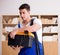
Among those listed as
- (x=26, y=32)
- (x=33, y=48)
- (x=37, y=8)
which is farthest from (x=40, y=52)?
(x=37, y=8)

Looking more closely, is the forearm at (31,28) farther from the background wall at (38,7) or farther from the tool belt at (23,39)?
the background wall at (38,7)

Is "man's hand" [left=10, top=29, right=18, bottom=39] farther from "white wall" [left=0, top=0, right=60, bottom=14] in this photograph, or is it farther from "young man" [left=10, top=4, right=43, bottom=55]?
"white wall" [left=0, top=0, right=60, bottom=14]

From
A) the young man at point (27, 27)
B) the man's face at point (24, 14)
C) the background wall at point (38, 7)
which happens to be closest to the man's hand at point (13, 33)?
the young man at point (27, 27)

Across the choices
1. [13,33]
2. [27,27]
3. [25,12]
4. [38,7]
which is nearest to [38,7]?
[38,7]

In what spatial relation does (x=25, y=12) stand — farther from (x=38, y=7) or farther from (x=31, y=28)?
(x=38, y=7)

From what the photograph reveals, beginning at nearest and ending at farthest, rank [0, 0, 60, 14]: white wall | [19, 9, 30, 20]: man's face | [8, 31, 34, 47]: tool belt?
[8, 31, 34, 47]: tool belt < [19, 9, 30, 20]: man's face < [0, 0, 60, 14]: white wall

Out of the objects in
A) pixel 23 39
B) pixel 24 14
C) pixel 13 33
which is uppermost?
pixel 24 14

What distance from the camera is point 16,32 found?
3.53m

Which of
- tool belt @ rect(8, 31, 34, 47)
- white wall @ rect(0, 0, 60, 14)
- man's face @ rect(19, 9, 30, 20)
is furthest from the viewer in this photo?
white wall @ rect(0, 0, 60, 14)

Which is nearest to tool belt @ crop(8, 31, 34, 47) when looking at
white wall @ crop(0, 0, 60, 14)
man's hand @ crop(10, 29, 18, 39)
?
man's hand @ crop(10, 29, 18, 39)

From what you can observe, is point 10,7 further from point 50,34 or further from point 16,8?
point 50,34

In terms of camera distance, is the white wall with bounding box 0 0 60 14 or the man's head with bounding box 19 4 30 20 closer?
the man's head with bounding box 19 4 30 20

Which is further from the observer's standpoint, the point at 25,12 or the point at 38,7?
the point at 38,7

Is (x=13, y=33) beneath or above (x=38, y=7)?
beneath
